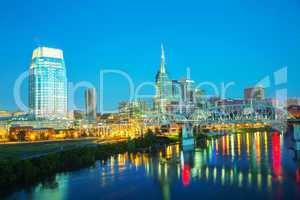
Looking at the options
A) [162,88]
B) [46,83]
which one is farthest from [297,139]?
[162,88]

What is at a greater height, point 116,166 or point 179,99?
point 179,99

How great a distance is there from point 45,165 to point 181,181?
913 centimetres

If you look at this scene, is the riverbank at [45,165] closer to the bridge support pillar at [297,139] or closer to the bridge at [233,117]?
the bridge at [233,117]

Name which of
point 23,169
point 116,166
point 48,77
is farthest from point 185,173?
point 48,77

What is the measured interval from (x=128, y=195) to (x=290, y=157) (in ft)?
53.4

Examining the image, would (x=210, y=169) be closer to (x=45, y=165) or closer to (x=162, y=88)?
(x=45, y=165)

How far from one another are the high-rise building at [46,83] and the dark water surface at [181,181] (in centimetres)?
6333

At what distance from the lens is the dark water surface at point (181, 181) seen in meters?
16.7

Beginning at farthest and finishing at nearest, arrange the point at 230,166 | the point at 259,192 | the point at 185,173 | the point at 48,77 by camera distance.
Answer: the point at 48,77 < the point at 230,166 < the point at 185,173 < the point at 259,192

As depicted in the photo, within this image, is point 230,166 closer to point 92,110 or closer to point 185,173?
point 185,173

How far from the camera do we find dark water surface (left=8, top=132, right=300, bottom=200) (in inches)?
657

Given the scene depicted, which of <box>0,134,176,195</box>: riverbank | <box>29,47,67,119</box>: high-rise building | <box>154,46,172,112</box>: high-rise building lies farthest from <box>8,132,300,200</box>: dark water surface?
<box>154,46,172,112</box>: high-rise building

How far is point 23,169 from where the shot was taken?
20359 mm

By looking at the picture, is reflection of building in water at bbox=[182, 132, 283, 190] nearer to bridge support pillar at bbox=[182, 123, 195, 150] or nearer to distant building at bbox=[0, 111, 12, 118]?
bridge support pillar at bbox=[182, 123, 195, 150]
